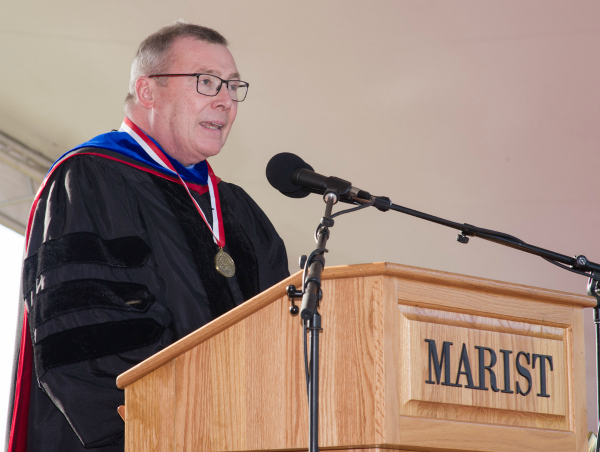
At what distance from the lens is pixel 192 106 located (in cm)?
257

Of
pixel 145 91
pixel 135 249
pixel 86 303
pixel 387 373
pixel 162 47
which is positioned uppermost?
pixel 162 47

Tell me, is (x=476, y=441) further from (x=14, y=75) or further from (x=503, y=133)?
(x=14, y=75)

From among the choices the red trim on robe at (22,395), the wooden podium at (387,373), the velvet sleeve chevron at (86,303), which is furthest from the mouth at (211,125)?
the wooden podium at (387,373)

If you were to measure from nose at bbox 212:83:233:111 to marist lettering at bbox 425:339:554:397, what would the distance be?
147 cm

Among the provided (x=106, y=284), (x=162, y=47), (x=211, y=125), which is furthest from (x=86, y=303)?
(x=162, y=47)

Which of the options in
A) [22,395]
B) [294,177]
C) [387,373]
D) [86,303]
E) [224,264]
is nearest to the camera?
[387,373]

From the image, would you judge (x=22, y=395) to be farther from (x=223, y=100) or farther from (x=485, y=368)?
(x=485, y=368)

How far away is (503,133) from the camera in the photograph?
5113mm

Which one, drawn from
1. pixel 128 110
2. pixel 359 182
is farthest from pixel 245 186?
pixel 128 110

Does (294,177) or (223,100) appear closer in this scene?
(294,177)

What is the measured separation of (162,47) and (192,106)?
0.27 m

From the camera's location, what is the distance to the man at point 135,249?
6.25ft

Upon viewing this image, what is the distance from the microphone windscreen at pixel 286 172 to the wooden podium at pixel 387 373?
41cm

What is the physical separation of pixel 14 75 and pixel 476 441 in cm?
511
